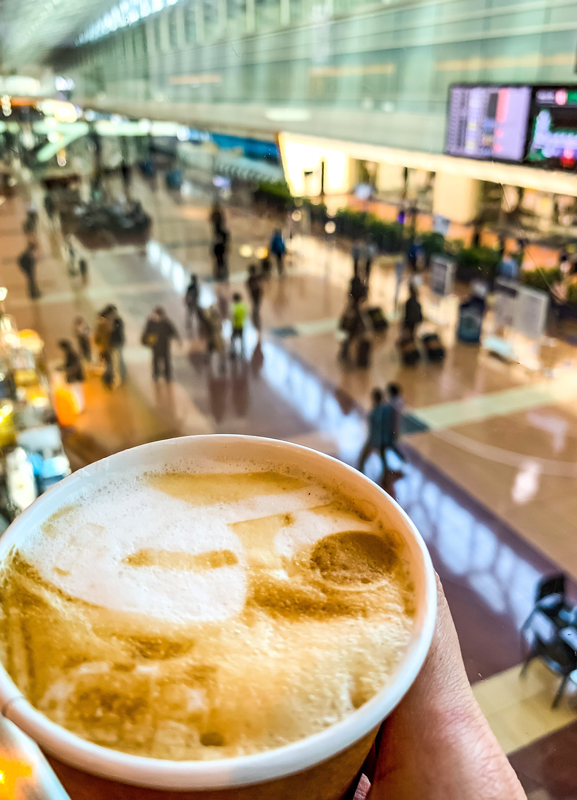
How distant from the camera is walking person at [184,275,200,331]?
7191mm

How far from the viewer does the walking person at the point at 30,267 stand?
583 cm

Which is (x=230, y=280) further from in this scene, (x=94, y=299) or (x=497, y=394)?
(x=497, y=394)

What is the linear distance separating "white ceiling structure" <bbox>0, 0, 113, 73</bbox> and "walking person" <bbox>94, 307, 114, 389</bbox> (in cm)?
261

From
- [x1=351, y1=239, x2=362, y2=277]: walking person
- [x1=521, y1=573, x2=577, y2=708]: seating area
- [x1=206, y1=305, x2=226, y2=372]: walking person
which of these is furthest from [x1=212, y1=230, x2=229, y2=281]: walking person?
[x1=521, y1=573, x2=577, y2=708]: seating area

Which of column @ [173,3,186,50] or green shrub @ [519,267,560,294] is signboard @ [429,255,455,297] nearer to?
green shrub @ [519,267,560,294]

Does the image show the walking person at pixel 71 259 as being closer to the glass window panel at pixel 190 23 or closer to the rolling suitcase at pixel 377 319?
the glass window panel at pixel 190 23

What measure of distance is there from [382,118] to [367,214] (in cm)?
201

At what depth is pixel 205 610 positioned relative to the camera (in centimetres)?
72

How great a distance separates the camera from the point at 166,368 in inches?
237

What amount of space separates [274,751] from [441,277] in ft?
25.3

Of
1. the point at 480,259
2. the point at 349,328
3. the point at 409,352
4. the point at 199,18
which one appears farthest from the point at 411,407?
the point at 480,259

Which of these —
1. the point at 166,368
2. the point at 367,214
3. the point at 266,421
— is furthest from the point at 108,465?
the point at 367,214

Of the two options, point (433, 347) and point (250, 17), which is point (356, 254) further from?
point (250, 17)

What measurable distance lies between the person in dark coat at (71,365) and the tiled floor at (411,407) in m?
0.11
